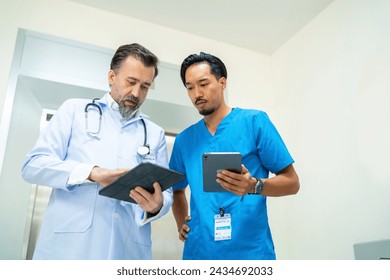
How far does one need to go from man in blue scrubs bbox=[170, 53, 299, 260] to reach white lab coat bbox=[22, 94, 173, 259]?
194 mm

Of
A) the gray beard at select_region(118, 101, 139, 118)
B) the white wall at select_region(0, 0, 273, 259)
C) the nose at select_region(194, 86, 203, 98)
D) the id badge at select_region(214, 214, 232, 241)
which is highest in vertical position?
the white wall at select_region(0, 0, 273, 259)

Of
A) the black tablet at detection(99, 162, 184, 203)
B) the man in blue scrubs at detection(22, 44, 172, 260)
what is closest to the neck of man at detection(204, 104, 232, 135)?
the man in blue scrubs at detection(22, 44, 172, 260)

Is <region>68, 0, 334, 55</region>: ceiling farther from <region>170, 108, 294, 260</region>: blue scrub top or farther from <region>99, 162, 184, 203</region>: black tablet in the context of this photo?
<region>99, 162, 184, 203</region>: black tablet

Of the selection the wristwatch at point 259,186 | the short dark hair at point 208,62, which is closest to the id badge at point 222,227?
the wristwatch at point 259,186

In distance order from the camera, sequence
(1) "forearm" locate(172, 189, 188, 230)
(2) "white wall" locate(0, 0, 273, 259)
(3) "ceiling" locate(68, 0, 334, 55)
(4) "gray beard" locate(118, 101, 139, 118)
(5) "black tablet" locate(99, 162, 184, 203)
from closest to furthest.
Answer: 1. (5) "black tablet" locate(99, 162, 184, 203)
2. (4) "gray beard" locate(118, 101, 139, 118)
3. (1) "forearm" locate(172, 189, 188, 230)
4. (2) "white wall" locate(0, 0, 273, 259)
5. (3) "ceiling" locate(68, 0, 334, 55)

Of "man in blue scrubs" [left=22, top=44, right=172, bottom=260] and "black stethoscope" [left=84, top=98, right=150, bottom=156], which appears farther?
"black stethoscope" [left=84, top=98, right=150, bottom=156]

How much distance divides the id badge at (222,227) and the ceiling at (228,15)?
1724 millimetres

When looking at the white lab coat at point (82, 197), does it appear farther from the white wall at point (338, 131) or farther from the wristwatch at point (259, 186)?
the white wall at point (338, 131)

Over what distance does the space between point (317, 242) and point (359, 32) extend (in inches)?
55.1

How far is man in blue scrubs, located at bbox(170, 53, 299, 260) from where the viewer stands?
1343 mm

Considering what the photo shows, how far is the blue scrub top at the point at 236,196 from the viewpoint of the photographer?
4.43 feet

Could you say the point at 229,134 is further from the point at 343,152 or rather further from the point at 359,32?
the point at 359,32

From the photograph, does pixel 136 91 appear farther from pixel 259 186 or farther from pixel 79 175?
pixel 259 186
